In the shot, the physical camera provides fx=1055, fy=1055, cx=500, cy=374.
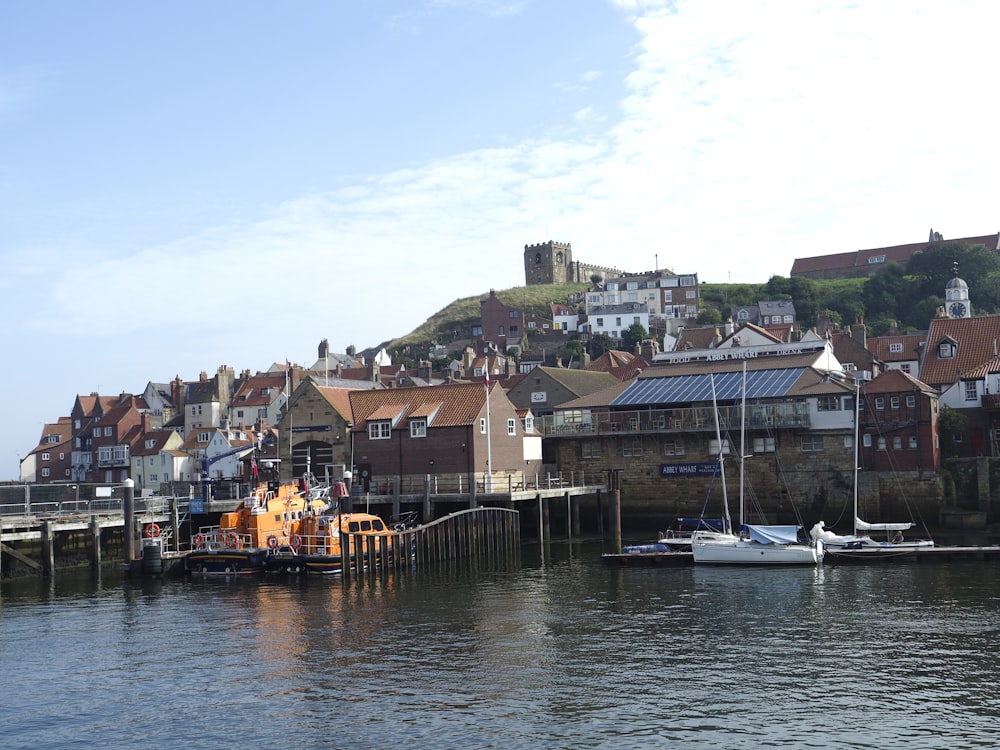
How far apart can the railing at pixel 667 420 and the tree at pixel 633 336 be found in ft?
229

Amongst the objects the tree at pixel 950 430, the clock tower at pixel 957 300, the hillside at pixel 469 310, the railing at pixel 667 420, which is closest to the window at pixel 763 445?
the railing at pixel 667 420

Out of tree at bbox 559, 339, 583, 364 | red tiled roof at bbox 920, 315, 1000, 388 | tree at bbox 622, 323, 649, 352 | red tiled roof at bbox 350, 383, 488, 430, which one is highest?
tree at bbox 622, 323, 649, 352

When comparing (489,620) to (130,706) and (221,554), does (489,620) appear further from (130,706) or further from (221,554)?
(221,554)

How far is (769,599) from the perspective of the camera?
131 ft

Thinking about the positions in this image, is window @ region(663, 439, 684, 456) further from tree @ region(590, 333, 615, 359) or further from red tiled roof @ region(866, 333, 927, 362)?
tree @ region(590, 333, 615, 359)

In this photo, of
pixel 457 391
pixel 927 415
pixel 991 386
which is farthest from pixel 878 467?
pixel 457 391

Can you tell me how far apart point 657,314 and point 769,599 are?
114 m

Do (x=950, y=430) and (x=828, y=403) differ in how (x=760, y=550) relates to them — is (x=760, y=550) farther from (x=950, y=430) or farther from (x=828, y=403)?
(x=950, y=430)

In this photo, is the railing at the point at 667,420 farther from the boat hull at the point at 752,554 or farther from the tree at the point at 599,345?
the tree at the point at 599,345

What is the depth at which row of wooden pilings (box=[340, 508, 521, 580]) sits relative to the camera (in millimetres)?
49150

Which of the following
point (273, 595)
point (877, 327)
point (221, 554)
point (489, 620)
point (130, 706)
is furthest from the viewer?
point (877, 327)

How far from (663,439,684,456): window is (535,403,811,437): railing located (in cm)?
88

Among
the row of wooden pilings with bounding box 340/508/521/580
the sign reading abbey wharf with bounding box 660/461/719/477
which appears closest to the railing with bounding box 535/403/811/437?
the sign reading abbey wharf with bounding box 660/461/719/477

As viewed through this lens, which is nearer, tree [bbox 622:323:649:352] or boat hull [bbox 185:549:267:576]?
boat hull [bbox 185:549:267:576]
